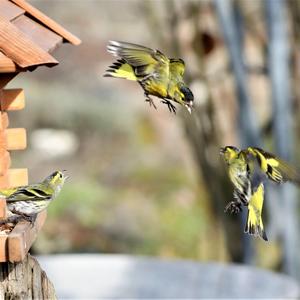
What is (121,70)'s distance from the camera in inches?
97.5

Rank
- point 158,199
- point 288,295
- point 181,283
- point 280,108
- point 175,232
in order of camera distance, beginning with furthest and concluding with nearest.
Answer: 1. point 158,199
2. point 175,232
3. point 280,108
4. point 181,283
5. point 288,295

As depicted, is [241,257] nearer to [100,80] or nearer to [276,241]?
[276,241]

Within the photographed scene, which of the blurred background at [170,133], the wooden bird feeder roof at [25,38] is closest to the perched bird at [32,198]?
the wooden bird feeder roof at [25,38]

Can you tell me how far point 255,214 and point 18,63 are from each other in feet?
2.78

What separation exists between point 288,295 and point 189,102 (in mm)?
3126

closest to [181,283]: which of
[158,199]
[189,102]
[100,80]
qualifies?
[189,102]

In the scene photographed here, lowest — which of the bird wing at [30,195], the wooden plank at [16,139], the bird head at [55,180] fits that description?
the bird wing at [30,195]

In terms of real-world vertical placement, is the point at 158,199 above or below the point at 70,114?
below

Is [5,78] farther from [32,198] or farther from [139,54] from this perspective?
[139,54]

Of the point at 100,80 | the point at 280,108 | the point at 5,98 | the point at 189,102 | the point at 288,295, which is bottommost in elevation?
the point at 288,295

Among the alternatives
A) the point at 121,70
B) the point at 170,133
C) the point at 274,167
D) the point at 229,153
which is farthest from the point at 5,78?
the point at 170,133

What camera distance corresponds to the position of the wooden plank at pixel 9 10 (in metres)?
2.89

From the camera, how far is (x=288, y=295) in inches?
206

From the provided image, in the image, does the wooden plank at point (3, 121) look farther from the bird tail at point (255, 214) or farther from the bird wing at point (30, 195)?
the bird tail at point (255, 214)
